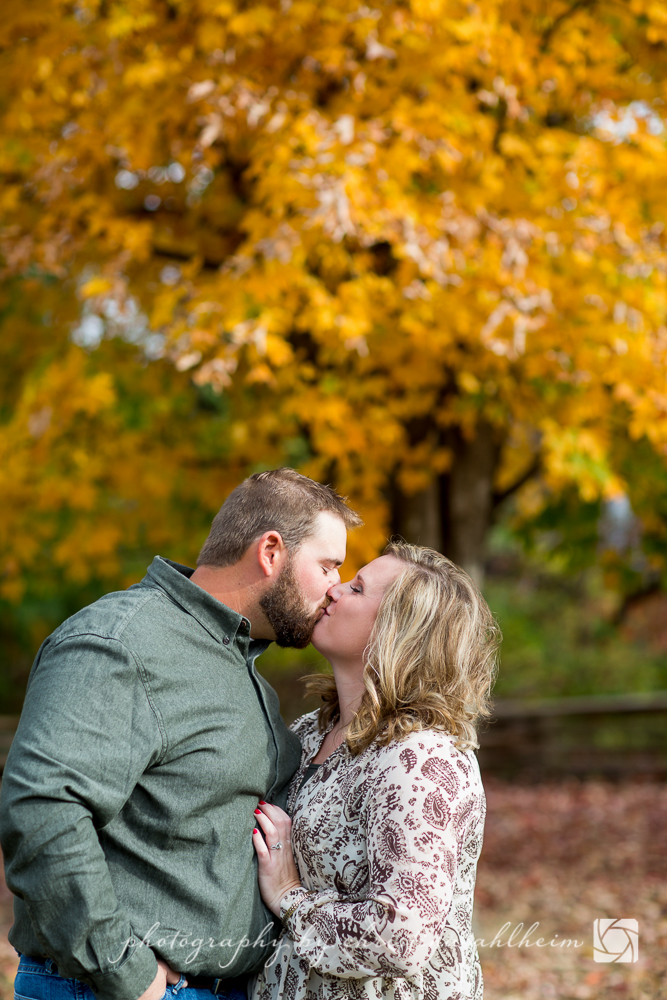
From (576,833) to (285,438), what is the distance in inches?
196

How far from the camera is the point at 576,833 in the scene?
27.4 feet

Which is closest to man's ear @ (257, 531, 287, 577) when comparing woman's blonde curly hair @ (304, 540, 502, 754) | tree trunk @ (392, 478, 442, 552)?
woman's blonde curly hair @ (304, 540, 502, 754)

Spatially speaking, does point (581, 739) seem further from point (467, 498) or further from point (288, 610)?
point (288, 610)

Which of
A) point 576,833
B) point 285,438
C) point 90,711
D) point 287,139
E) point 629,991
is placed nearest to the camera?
point 90,711

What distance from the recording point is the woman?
75.3 inches

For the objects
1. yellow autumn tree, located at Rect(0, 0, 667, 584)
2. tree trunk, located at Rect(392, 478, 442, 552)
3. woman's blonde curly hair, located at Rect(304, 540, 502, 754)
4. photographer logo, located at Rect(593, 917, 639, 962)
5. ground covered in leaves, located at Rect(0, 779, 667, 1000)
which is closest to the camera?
woman's blonde curly hair, located at Rect(304, 540, 502, 754)

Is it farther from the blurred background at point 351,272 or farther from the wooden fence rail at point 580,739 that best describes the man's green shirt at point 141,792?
the wooden fence rail at point 580,739

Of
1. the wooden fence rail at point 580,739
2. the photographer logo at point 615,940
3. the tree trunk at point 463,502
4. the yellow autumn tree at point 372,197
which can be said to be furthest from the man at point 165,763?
the wooden fence rail at point 580,739

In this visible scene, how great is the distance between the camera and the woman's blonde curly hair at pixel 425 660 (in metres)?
2.13

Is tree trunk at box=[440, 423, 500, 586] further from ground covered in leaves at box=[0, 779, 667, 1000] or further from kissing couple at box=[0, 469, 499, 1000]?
kissing couple at box=[0, 469, 499, 1000]

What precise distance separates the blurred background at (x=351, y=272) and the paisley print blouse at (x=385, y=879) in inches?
89.8

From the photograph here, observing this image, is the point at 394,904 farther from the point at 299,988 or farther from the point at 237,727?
the point at 237,727

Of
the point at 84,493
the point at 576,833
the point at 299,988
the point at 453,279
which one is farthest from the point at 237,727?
the point at 576,833

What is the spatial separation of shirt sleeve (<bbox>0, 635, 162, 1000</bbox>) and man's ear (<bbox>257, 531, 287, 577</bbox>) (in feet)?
1.61
